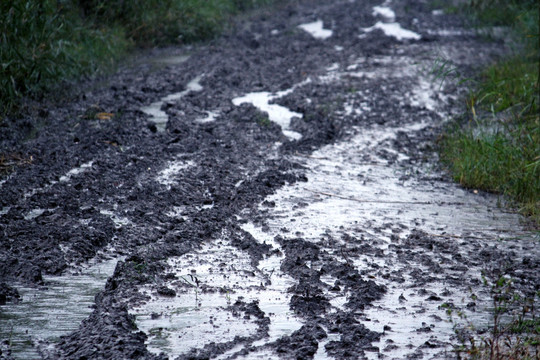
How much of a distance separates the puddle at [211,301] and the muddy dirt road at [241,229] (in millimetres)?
11

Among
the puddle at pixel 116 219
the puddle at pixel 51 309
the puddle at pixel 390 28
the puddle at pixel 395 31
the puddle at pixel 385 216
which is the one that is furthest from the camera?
the puddle at pixel 390 28

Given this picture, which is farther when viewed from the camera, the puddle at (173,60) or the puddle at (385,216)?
the puddle at (173,60)

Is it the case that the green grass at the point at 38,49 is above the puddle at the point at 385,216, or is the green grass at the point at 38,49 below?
above

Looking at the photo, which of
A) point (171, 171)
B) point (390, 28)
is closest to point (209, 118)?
point (171, 171)

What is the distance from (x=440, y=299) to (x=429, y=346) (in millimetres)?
519

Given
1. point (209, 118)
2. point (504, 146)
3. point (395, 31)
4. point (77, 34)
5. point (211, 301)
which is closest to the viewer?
point (211, 301)

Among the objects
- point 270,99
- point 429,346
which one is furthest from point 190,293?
point 270,99

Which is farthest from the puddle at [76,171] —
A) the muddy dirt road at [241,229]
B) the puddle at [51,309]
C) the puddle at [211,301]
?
the puddle at [211,301]

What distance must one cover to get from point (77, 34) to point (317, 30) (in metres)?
5.74

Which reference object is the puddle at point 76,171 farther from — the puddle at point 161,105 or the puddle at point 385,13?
the puddle at point 385,13

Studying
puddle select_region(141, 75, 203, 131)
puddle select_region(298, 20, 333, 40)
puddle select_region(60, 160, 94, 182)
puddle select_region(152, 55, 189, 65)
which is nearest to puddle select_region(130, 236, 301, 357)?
puddle select_region(60, 160, 94, 182)

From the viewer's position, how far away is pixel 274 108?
7.09 m

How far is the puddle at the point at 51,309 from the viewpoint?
2.87 meters

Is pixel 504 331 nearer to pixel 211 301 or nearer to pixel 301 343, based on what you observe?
pixel 301 343
